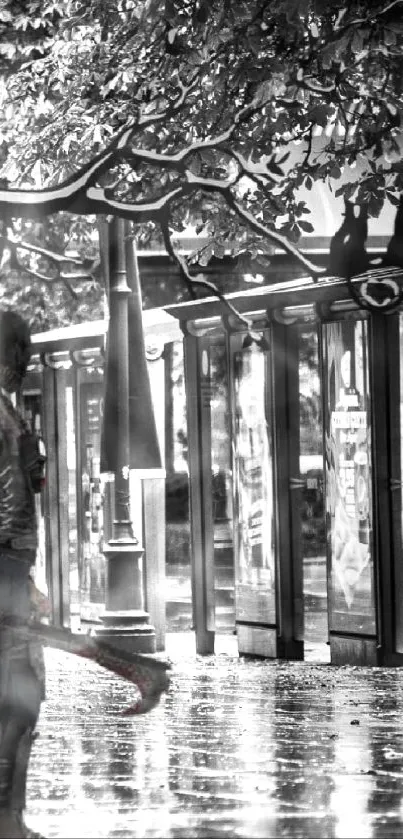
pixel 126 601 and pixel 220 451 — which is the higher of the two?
pixel 220 451

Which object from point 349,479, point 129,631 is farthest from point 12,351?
point 129,631

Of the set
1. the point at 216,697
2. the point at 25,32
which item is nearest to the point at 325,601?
the point at 216,697

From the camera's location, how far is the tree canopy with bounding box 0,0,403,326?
11820 millimetres

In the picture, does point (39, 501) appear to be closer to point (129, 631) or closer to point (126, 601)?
point (126, 601)

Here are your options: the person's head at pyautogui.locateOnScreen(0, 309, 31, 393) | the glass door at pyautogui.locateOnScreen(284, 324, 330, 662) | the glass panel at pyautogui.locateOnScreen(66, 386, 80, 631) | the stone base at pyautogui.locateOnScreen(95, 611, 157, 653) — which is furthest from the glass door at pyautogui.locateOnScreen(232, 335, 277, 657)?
the person's head at pyautogui.locateOnScreen(0, 309, 31, 393)

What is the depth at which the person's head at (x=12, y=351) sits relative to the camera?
776 centimetres

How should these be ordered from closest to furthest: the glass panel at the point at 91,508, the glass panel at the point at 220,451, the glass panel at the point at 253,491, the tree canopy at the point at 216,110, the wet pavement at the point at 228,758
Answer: the wet pavement at the point at 228,758
the tree canopy at the point at 216,110
the glass panel at the point at 253,491
the glass panel at the point at 220,451
the glass panel at the point at 91,508

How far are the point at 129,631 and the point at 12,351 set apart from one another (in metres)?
9.11

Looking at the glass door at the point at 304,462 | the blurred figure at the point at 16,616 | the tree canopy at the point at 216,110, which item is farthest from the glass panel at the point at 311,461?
the blurred figure at the point at 16,616

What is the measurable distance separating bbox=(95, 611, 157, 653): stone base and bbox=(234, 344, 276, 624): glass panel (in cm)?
73

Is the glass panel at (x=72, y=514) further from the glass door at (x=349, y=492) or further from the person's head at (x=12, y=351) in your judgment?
the person's head at (x=12, y=351)

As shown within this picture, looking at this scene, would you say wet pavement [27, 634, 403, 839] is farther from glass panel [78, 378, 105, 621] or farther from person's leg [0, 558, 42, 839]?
glass panel [78, 378, 105, 621]

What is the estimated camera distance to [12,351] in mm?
7762

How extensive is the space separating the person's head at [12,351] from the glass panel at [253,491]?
8.28 meters
